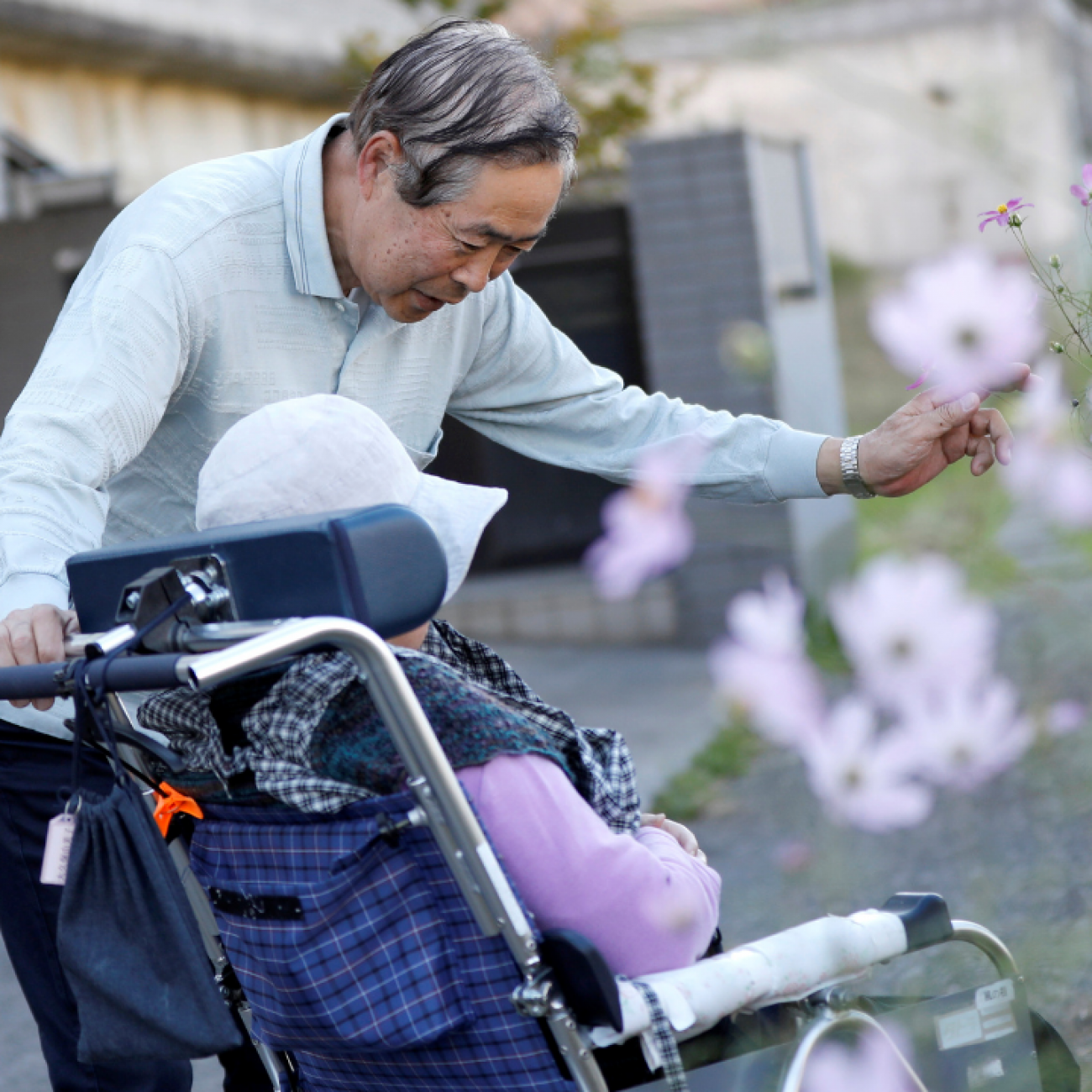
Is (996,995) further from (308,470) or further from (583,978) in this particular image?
(308,470)

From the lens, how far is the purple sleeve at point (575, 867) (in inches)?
56.8

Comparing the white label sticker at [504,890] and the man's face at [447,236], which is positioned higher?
the man's face at [447,236]

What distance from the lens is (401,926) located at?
1454mm

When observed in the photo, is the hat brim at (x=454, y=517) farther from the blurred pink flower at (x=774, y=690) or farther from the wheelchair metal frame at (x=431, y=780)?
the blurred pink flower at (x=774, y=690)

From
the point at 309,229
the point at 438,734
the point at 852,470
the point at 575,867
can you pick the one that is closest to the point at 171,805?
the point at 438,734

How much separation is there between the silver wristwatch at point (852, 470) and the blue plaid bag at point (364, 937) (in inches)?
37.8

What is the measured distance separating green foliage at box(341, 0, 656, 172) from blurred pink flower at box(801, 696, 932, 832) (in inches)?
241

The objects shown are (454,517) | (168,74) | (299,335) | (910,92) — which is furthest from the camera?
(168,74)

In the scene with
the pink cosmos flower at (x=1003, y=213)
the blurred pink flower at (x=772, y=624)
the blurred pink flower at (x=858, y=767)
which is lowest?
the blurred pink flower at (x=858, y=767)

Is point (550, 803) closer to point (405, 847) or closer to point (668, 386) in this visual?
point (405, 847)

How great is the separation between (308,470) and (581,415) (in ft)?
3.03

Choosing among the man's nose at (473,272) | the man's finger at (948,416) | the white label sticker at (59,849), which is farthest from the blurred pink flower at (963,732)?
the man's nose at (473,272)

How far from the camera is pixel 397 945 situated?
1450mm

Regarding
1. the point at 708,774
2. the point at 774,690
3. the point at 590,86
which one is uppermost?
the point at 590,86
